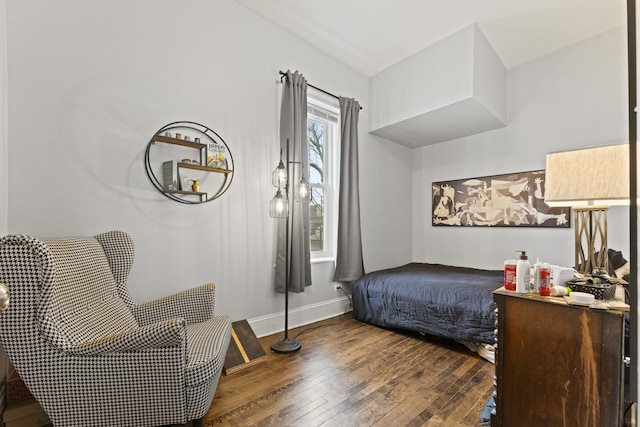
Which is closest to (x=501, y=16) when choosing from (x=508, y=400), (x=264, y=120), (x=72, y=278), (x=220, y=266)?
(x=264, y=120)

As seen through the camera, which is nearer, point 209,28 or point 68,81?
point 68,81

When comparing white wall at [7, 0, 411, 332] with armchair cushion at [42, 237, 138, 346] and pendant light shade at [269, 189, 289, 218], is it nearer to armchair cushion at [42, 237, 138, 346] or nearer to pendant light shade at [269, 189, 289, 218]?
pendant light shade at [269, 189, 289, 218]

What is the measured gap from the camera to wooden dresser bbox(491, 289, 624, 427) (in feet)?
3.76

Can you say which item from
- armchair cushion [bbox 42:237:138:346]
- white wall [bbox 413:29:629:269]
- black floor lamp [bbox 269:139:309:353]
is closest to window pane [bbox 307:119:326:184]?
black floor lamp [bbox 269:139:309:353]

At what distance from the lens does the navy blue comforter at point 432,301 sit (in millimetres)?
2369

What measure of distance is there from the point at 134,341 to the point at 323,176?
2.54 meters

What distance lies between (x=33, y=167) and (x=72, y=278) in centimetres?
87

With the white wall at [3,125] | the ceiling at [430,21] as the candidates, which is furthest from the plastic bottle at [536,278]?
the white wall at [3,125]

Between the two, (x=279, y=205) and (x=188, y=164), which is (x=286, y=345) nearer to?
(x=279, y=205)

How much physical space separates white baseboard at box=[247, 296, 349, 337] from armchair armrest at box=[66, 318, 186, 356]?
147 cm

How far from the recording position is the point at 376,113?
145 inches

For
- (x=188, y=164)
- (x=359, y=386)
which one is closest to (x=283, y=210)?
(x=188, y=164)

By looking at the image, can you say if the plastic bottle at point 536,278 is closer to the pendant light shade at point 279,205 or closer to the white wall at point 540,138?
the pendant light shade at point 279,205

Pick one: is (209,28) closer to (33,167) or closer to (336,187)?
(33,167)
